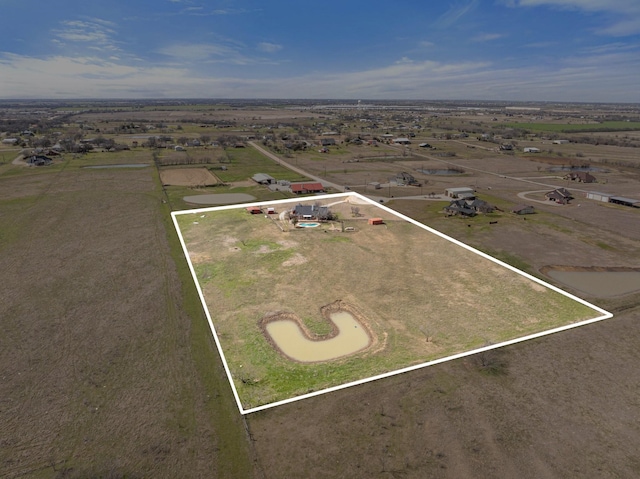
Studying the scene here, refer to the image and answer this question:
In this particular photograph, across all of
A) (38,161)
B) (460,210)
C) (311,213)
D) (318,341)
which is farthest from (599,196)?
(38,161)

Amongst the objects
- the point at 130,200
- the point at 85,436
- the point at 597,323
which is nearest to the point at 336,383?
the point at 85,436

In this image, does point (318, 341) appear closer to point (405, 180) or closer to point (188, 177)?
point (405, 180)

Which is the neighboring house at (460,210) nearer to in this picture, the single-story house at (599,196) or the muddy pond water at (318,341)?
the single-story house at (599,196)

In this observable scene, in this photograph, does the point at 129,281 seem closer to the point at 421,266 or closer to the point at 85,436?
the point at 85,436

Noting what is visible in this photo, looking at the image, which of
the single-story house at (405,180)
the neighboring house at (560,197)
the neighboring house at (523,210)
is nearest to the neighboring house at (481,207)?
the neighboring house at (523,210)

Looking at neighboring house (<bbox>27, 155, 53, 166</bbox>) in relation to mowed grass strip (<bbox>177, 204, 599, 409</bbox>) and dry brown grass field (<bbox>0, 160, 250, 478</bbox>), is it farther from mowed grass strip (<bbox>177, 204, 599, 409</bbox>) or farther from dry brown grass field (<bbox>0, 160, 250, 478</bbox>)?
mowed grass strip (<bbox>177, 204, 599, 409</bbox>)

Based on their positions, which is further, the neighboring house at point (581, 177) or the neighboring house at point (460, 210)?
the neighboring house at point (581, 177)
